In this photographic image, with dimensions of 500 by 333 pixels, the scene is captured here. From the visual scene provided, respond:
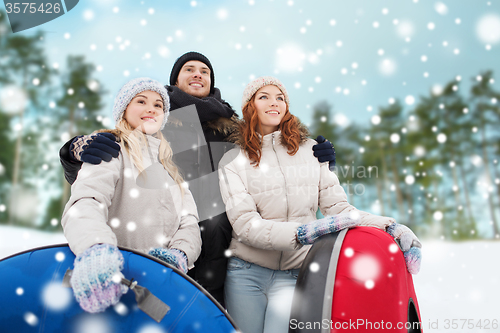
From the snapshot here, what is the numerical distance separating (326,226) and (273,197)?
430mm

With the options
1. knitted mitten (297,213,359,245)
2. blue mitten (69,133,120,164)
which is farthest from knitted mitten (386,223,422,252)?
blue mitten (69,133,120,164)

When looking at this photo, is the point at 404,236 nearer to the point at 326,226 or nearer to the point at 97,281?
the point at 326,226

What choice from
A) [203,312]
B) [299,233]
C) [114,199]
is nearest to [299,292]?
[299,233]

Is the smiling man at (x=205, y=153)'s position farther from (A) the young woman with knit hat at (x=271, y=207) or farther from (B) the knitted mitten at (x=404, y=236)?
(B) the knitted mitten at (x=404, y=236)

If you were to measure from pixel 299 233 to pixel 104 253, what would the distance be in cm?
80

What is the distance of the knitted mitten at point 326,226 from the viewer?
1.27m


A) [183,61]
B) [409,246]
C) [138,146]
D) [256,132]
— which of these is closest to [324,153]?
[256,132]

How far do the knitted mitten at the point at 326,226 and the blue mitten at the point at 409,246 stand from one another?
0.92 feet

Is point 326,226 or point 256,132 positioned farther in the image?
point 256,132

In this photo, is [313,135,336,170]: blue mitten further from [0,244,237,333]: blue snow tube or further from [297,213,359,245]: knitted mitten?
[0,244,237,333]: blue snow tube

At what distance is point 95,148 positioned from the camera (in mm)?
1284

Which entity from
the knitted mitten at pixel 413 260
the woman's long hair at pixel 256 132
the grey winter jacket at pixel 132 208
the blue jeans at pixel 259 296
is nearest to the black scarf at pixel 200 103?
the woman's long hair at pixel 256 132

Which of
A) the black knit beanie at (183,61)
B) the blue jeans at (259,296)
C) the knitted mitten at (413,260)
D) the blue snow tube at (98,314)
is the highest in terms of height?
the black knit beanie at (183,61)

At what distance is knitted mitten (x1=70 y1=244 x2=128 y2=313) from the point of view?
89cm
